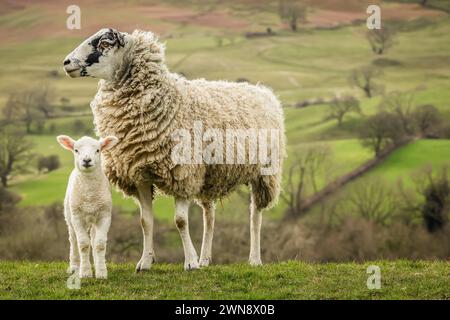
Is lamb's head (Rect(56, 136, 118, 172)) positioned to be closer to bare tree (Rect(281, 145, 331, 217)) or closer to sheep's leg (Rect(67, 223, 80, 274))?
sheep's leg (Rect(67, 223, 80, 274))

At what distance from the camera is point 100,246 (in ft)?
33.6

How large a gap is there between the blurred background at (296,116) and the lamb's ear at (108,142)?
1150 inches

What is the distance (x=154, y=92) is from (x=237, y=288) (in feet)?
10.2

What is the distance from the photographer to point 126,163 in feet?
36.2

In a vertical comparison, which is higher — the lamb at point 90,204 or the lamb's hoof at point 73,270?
the lamb at point 90,204

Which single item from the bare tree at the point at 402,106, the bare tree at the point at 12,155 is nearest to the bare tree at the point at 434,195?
the bare tree at the point at 402,106

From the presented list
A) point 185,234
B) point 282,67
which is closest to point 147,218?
point 185,234

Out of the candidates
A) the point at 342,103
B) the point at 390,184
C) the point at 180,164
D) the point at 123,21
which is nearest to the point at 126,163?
the point at 180,164

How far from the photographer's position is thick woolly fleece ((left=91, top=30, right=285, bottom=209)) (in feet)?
36.2

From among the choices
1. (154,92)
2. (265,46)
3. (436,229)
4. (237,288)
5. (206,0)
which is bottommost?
(436,229)

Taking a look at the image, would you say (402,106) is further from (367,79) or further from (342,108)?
(367,79)

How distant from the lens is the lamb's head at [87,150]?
32.6ft

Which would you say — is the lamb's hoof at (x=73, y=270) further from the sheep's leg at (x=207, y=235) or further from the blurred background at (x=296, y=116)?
the blurred background at (x=296, y=116)

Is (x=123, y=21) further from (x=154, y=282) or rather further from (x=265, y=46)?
(x=154, y=282)
